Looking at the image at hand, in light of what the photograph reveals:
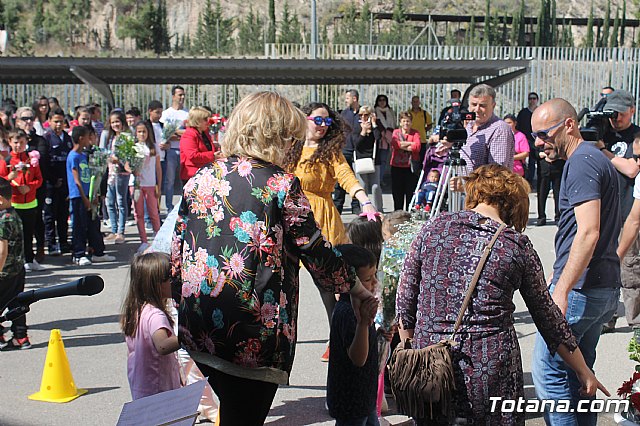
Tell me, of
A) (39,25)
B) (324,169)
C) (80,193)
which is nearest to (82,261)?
(80,193)

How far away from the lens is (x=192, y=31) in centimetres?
5550

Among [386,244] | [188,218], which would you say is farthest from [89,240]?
[188,218]

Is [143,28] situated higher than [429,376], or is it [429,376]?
[143,28]

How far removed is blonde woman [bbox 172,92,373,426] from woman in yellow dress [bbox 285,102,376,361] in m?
3.04

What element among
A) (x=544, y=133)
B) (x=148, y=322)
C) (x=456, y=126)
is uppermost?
(x=544, y=133)

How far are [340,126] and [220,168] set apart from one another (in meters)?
3.36

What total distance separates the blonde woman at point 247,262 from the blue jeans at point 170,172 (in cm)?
1114

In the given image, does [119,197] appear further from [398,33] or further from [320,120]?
[398,33]

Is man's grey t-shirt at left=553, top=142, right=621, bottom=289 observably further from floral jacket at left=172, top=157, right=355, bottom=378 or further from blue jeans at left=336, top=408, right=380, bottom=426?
floral jacket at left=172, top=157, right=355, bottom=378

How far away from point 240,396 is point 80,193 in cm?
786

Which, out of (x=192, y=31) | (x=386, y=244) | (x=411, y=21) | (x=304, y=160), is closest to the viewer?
(x=386, y=244)

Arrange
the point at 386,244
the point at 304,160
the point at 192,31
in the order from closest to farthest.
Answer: the point at 386,244 < the point at 304,160 < the point at 192,31

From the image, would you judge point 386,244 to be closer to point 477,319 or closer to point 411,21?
point 477,319

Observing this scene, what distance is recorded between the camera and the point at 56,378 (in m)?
6.17
